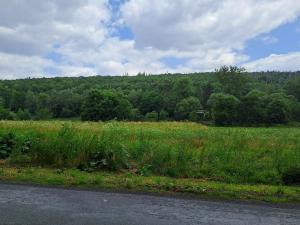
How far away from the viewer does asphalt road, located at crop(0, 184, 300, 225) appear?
6277mm

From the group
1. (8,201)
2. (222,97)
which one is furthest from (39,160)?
(222,97)

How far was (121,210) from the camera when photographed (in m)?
6.86

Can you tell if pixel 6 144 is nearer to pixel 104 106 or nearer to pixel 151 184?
pixel 151 184

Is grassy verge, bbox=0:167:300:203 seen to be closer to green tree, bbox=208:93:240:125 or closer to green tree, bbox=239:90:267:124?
green tree, bbox=208:93:240:125

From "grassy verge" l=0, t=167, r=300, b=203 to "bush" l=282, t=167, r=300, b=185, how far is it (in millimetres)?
985

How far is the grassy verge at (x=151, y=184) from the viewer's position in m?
8.45

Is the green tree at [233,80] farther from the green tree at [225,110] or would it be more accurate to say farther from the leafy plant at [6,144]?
the leafy plant at [6,144]

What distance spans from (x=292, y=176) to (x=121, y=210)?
17.3ft

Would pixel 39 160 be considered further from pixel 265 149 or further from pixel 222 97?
pixel 222 97

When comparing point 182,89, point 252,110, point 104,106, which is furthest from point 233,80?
point 104,106

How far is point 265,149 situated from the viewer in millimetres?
14570

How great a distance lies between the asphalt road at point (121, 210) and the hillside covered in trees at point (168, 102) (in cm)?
9434

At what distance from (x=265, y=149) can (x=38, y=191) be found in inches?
349

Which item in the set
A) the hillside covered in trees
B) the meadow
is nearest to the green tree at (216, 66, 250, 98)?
the hillside covered in trees
